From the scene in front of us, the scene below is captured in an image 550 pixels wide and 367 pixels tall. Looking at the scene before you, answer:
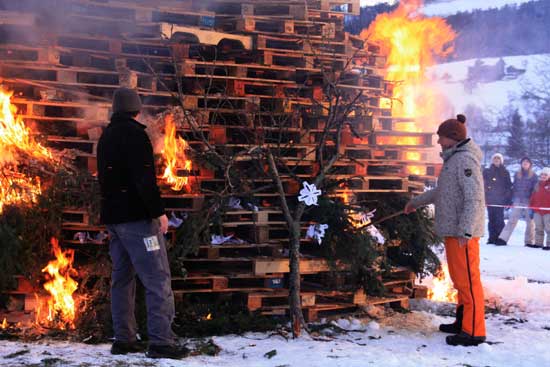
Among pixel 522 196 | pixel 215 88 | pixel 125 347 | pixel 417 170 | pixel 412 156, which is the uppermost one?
pixel 215 88

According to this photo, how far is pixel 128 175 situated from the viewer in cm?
538

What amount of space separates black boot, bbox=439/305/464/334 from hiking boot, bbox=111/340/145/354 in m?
3.00

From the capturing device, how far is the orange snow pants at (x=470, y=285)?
6227 mm

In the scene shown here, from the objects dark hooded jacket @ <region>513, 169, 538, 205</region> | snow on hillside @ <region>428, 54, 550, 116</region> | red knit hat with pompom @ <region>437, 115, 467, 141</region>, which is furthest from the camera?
snow on hillside @ <region>428, 54, 550, 116</region>

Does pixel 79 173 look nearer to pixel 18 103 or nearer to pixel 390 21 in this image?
pixel 18 103

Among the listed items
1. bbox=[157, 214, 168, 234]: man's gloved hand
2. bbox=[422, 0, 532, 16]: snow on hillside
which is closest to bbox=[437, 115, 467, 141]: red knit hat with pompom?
bbox=[157, 214, 168, 234]: man's gloved hand

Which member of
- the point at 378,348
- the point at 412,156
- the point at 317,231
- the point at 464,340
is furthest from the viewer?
the point at 412,156

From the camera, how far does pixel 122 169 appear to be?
5.38 metres

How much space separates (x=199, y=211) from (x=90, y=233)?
1182 mm

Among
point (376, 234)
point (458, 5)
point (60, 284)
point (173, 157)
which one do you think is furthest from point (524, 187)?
point (458, 5)

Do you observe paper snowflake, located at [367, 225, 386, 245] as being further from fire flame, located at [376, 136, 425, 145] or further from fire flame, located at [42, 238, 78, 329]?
fire flame, located at [42, 238, 78, 329]

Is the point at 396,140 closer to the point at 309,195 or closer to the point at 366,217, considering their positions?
the point at 366,217

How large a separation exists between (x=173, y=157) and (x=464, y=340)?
10.7 ft

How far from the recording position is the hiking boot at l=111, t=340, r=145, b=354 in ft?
17.9
